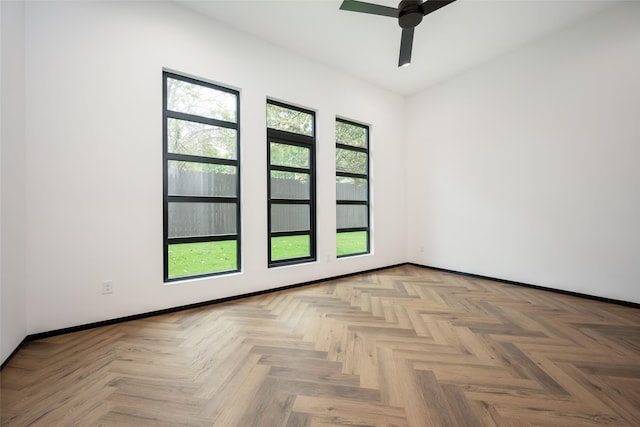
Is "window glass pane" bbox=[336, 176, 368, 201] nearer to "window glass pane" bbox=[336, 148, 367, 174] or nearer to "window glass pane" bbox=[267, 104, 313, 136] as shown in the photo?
"window glass pane" bbox=[336, 148, 367, 174]

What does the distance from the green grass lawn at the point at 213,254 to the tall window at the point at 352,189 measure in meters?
0.81

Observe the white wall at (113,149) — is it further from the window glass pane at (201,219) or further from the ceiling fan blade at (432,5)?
the ceiling fan blade at (432,5)

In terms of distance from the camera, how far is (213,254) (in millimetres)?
3279

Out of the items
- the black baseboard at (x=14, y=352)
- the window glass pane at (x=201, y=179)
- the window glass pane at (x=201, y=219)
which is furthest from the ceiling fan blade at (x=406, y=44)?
the black baseboard at (x=14, y=352)

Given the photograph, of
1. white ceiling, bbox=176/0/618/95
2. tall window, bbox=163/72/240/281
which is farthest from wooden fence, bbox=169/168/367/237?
white ceiling, bbox=176/0/618/95

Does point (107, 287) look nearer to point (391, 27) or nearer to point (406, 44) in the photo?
point (406, 44)

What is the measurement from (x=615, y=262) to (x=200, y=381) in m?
4.49

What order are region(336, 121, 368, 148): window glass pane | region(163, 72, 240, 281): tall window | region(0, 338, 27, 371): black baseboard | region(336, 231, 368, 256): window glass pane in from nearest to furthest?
region(0, 338, 27, 371): black baseboard < region(163, 72, 240, 281): tall window < region(336, 231, 368, 256): window glass pane < region(336, 121, 368, 148): window glass pane

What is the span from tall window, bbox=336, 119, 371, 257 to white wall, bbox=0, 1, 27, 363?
3.56 metres

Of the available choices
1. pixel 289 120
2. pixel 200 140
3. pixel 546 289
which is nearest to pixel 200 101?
pixel 200 140

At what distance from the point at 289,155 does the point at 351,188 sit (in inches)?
53.6

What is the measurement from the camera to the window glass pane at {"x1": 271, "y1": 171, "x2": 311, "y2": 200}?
3.77m

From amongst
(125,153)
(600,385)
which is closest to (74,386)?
(125,153)

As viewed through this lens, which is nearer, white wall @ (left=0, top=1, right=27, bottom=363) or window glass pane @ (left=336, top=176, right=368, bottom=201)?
white wall @ (left=0, top=1, right=27, bottom=363)
